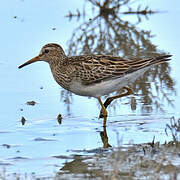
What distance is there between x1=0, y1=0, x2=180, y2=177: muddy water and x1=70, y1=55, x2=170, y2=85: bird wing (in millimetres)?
618

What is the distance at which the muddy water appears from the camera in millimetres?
7926

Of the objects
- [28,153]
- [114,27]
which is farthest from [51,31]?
[28,153]

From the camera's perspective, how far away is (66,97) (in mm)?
10312

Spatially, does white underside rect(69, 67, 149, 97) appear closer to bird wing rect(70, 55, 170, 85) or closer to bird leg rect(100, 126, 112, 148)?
bird wing rect(70, 55, 170, 85)

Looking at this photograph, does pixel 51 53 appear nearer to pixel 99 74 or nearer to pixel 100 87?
pixel 99 74

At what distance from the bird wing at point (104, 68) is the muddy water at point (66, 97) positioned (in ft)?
2.03

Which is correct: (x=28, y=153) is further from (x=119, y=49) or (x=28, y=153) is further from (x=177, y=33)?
(x=177, y=33)

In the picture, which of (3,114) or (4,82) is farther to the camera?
(4,82)

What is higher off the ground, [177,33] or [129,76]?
[177,33]

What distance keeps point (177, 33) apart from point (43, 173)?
7.39m

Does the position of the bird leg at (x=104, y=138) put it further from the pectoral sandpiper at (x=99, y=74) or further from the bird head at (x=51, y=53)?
the bird head at (x=51, y=53)

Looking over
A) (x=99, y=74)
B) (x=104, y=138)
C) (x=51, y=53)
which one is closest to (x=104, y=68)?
(x=99, y=74)

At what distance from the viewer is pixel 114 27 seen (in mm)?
13984

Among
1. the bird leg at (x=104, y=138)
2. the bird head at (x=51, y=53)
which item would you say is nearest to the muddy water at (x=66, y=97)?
the bird leg at (x=104, y=138)
